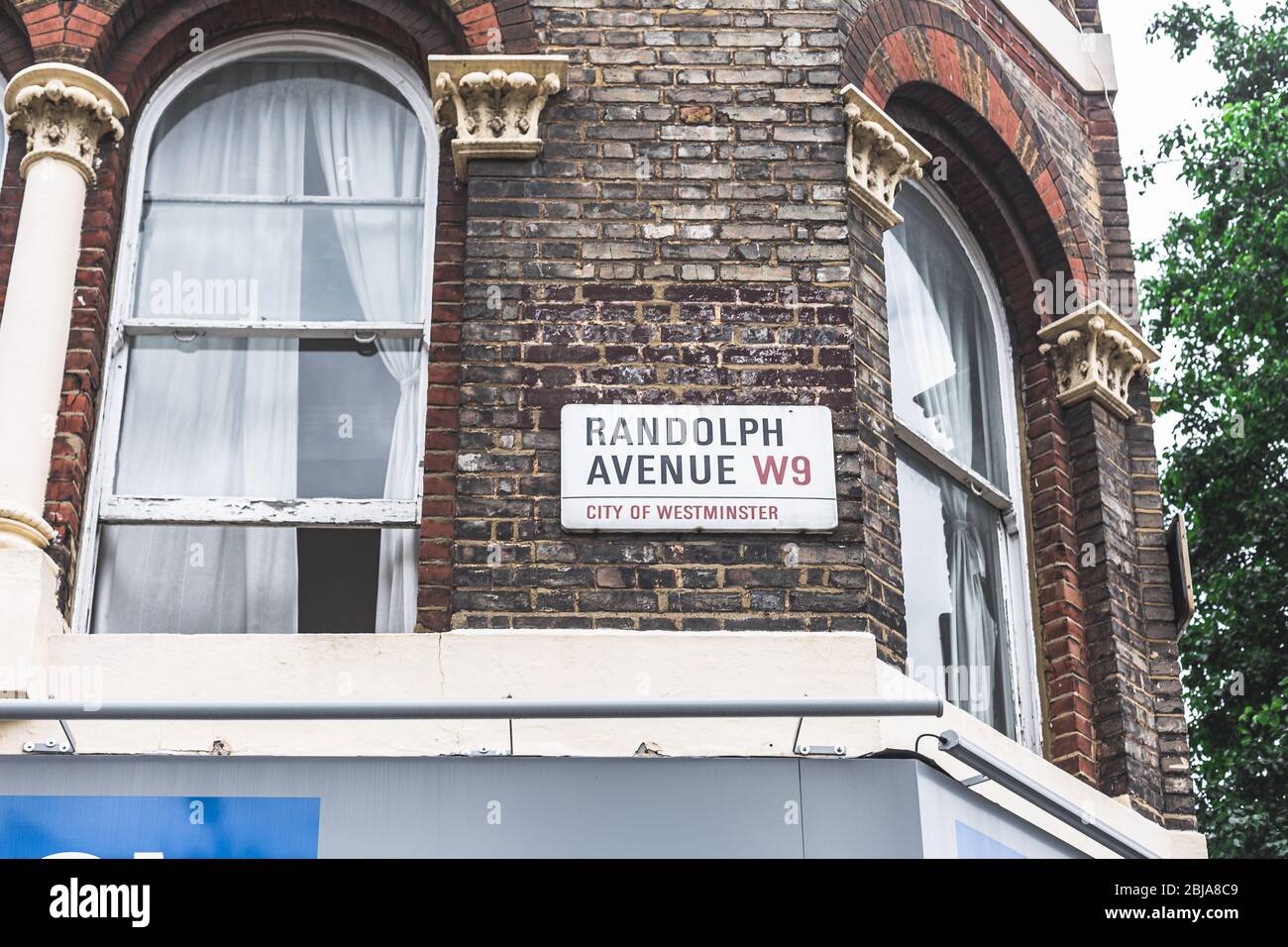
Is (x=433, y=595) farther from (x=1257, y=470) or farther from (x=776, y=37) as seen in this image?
(x=1257, y=470)

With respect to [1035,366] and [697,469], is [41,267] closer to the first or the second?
[697,469]

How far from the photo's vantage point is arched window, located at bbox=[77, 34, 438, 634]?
248 inches

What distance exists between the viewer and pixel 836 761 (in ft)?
18.3

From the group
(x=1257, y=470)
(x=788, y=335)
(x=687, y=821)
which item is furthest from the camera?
(x=1257, y=470)

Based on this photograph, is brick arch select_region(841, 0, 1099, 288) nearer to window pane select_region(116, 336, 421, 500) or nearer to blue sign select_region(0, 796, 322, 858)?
window pane select_region(116, 336, 421, 500)

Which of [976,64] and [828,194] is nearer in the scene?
[828,194]

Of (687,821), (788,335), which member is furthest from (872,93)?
(687,821)

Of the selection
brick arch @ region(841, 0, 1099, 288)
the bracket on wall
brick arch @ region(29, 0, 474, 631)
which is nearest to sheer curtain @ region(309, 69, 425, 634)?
brick arch @ region(29, 0, 474, 631)

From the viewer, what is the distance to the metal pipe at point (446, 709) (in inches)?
204

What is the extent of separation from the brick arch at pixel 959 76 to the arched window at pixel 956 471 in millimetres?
426

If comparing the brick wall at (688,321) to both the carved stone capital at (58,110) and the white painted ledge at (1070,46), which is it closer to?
the carved stone capital at (58,110)

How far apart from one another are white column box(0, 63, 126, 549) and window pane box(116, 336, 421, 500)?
1.37 feet

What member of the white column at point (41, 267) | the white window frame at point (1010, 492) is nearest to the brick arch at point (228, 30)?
the white column at point (41, 267)
